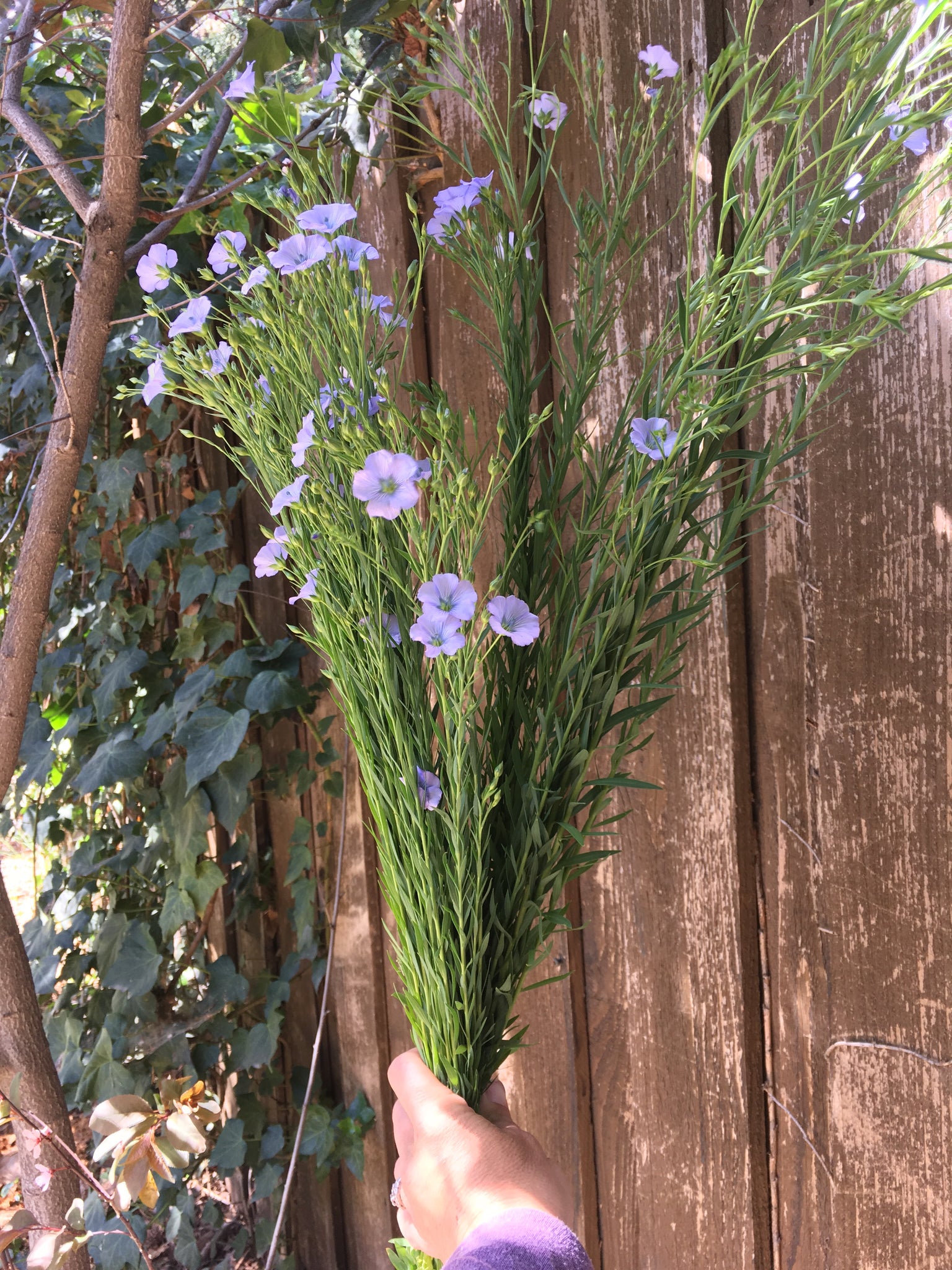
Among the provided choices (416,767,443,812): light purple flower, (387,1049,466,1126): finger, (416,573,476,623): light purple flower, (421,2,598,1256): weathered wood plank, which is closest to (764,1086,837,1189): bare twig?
(421,2,598,1256): weathered wood plank

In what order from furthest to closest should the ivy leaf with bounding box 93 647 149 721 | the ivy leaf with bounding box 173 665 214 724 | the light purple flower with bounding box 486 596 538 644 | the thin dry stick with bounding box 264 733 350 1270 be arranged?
the ivy leaf with bounding box 93 647 149 721
the ivy leaf with bounding box 173 665 214 724
the thin dry stick with bounding box 264 733 350 1270
the light purple flower with bounding box 486 596 538 644

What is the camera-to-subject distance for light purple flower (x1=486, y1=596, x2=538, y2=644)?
609 mm

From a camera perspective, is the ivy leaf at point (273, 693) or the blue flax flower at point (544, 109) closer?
the blue flax flower at point (544, 109)

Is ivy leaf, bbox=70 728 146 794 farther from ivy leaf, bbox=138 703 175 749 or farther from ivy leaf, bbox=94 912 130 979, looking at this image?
ivy leaf, bbox=94 912 130 979

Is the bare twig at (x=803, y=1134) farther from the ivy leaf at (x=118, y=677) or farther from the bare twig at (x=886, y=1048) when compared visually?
the ivy leaf at (x=118, y=677)

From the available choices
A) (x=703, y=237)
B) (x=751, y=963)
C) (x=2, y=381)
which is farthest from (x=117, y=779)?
(x=703, y=237)

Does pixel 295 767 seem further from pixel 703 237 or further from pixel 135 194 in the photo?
pixel 703 237

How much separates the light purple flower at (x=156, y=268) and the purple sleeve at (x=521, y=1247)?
73 centimetres

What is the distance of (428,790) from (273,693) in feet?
2.04

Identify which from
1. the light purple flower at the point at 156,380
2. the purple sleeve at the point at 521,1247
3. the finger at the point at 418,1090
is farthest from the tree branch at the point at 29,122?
the purple sleeve at the point at 521,1247

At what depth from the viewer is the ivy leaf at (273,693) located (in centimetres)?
123

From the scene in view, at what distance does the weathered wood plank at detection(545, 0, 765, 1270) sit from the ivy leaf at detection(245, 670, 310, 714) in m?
0.49

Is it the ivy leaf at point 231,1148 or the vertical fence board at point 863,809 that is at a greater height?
the vertical fence board at point 863,809

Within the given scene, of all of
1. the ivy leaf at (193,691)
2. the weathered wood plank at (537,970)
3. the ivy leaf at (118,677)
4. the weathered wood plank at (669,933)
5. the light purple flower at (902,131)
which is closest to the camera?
the light purple flower at (902,131)
